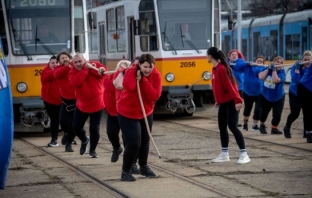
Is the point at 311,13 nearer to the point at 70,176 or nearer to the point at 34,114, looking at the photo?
the point at 34,114

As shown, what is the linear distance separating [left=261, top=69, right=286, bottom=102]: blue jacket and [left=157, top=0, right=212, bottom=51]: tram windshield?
4.29 meters

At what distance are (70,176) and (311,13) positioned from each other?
23.2 metres

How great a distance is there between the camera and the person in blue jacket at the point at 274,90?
16.1 metres

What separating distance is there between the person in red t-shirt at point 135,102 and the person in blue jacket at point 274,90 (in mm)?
5847

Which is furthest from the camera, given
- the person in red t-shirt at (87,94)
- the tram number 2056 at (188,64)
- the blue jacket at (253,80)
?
the tram number 2056 at (188,64)

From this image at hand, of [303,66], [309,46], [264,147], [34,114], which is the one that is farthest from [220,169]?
[309,46]

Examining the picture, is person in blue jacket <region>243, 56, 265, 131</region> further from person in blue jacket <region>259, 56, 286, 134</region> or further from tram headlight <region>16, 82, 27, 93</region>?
tram headlight <region>16, 82, 27, 93</region>

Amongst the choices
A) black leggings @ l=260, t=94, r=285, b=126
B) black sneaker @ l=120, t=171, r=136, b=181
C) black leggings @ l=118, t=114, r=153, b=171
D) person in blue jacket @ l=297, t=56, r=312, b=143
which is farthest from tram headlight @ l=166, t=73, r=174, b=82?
black sneaker @ l=120, t=171, r=136, b=181

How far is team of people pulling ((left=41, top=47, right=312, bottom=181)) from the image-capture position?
10.6m

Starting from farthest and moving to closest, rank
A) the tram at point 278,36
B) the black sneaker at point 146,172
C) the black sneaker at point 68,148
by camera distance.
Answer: the tram at point 278,36 < the black sneaker at point 68,148 < the black sneaker at point 146,172

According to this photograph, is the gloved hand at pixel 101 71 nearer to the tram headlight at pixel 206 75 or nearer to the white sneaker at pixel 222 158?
the white sneaker at pixel 222 158

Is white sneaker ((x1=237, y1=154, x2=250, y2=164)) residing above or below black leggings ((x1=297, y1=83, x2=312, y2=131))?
below

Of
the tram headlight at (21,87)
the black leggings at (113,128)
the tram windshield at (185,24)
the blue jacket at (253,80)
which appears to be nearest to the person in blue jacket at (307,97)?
the blue jacket at (253,80)

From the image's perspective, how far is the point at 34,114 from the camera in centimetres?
1720
